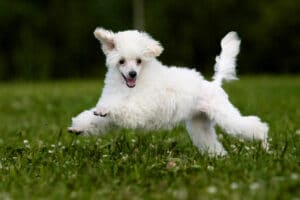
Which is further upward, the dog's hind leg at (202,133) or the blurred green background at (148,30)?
the blurred green background at (148,30)

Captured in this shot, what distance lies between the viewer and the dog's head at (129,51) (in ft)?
18.0

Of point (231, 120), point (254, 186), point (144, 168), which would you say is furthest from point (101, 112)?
point (254, 186)

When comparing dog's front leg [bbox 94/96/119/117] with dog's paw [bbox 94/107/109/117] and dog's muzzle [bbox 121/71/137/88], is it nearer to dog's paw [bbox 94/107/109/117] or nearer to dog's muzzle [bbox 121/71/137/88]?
dog's paw [bbox 94/107/109/117]

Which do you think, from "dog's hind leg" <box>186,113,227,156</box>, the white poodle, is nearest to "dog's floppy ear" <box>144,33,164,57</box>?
the white poodle

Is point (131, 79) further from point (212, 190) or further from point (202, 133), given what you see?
point (212, 190)

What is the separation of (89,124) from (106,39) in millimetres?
746

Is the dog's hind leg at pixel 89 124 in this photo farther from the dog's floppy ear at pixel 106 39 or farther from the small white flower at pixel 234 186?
the small white flower at pixel 234 186

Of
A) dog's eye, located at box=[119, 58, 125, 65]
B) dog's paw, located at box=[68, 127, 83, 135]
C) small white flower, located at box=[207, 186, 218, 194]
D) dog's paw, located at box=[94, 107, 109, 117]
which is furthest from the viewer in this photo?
dog's eye, located at box=[119, 58, 125, 65]

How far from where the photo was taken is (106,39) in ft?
18.4

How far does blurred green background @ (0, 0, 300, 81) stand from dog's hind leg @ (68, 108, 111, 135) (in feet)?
87.2

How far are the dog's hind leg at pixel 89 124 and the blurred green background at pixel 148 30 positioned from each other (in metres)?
26.6

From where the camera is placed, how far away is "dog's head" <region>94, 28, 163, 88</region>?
5.50 metres

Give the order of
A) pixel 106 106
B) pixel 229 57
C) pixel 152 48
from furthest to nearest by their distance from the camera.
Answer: pixel 229 57 → pixel 152 48 → pixel 106 106

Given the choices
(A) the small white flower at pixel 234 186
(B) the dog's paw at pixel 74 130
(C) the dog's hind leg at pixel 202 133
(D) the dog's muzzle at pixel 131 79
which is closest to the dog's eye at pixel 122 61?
(D) the dog's muzzle at pixel 131 79
